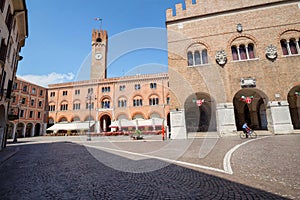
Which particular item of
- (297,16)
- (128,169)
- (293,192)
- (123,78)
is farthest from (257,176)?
(123,78)

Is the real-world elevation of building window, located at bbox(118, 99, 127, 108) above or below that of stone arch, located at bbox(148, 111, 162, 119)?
above

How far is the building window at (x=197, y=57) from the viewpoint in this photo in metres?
16.3

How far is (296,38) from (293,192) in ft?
59.7

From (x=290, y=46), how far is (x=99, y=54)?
138ft

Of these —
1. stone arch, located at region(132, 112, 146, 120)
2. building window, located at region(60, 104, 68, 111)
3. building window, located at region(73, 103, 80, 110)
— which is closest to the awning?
building window, located at region(73, 103, 80, 110)

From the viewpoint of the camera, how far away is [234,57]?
15727 mm

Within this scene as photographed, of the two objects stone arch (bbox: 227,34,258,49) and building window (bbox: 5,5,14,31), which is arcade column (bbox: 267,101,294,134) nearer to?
stone arch (bbox: 227,34,258,49)

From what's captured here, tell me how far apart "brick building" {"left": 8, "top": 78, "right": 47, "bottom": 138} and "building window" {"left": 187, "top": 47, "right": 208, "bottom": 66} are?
35895 millimetres

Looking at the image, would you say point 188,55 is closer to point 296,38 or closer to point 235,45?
point 235,45

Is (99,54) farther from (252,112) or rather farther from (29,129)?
(252,112)

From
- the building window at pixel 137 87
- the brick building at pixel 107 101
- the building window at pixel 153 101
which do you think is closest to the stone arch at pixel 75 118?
the brick building at pixel 107 101

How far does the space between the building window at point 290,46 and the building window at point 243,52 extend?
2.81 metres

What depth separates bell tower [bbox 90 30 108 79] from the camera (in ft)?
136

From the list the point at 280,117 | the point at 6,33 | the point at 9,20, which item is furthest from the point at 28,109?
the point at 280,117
